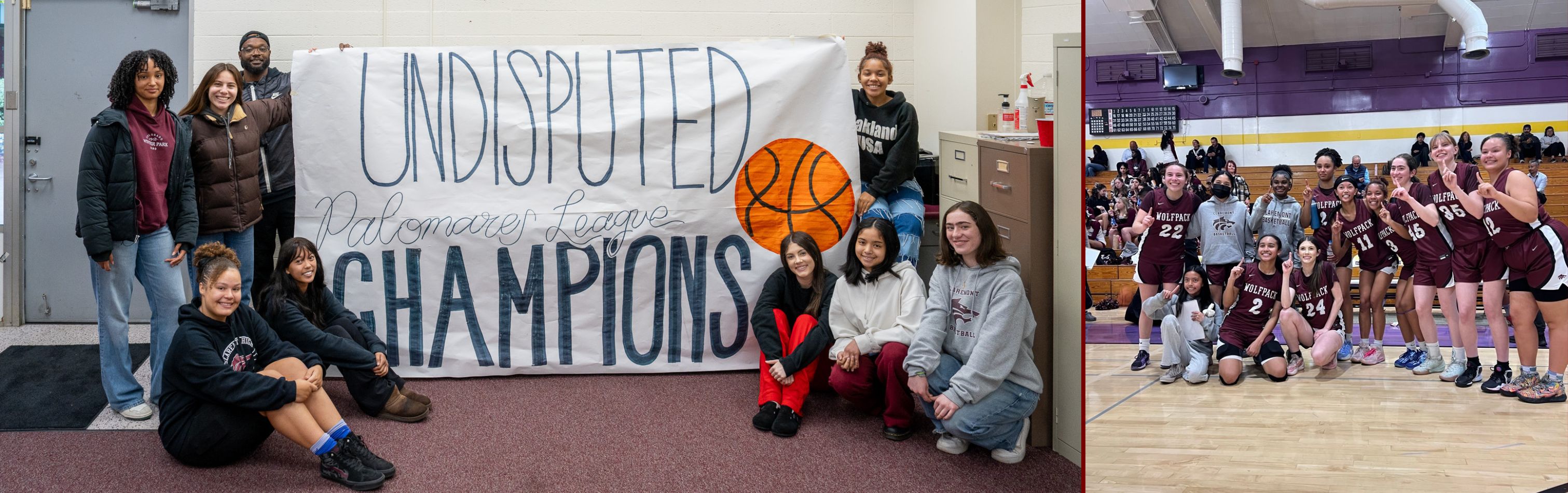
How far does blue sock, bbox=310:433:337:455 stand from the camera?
8.35 feet

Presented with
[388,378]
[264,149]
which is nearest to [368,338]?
[388,378]

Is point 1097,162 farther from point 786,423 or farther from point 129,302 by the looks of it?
point 129,302

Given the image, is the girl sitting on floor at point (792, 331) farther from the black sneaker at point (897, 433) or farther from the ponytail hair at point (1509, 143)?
the ponytail hair at point (1509, 143)

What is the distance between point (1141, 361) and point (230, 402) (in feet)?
6.98

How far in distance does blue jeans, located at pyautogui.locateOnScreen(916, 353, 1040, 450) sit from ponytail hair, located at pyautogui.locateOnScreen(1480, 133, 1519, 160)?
3.88 ft

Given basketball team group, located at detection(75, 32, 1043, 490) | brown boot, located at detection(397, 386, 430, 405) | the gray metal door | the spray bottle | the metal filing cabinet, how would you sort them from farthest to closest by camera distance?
the gray metal door → the spray bottle → brown boot, located at detection(397, 386, 430, 405) → the metal filing cabinet → basketball team group, located at detection(75, 32, 1043, 490)

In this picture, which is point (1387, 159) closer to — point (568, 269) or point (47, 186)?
point (568, 269)

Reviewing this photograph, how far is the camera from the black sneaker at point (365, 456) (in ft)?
8.36

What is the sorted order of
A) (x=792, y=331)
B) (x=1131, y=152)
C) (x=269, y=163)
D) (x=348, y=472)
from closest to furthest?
(x=1131, y=152)
(x=348, y=472)
(x=792, y=331)
(x=269, y=163)

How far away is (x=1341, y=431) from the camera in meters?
1.91

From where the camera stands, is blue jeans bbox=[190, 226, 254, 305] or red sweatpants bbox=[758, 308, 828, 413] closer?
red sweatpants bbox=[758, 308, 828, 413]

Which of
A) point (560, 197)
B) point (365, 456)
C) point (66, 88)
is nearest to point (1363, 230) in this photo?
point (365, 456)

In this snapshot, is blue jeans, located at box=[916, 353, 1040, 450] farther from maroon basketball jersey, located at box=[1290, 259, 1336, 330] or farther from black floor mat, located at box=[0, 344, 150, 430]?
black floor mat, located at box=[0, 344, 150, 430]

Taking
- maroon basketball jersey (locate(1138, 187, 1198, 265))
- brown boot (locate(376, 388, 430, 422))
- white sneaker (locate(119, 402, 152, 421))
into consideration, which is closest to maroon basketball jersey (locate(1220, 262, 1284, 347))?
maroon basketball jersey (locate(1138, 187, 1198, 265))
